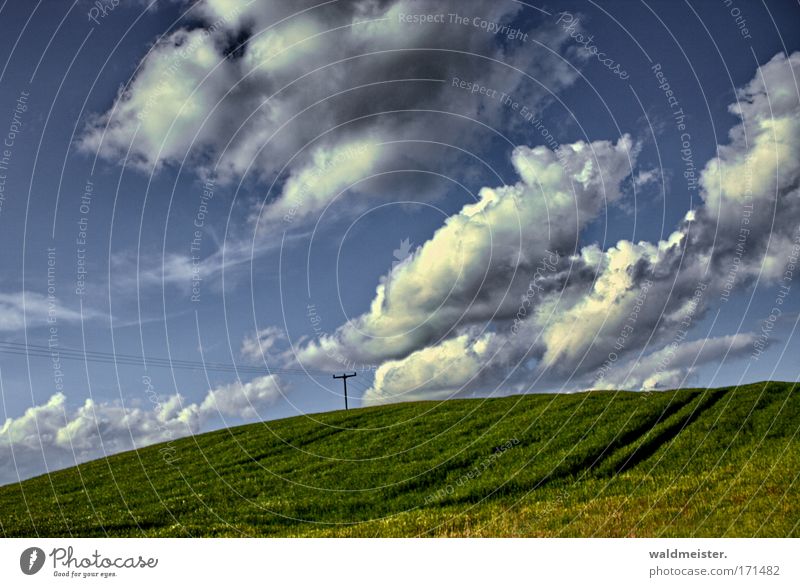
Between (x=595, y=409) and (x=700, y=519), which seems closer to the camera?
(x=700, y=519)

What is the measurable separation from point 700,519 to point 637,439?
38.0ft

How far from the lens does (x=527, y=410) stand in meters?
36.7

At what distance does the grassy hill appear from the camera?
1850 cm

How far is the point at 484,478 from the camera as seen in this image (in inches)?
989

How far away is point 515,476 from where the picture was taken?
24781mm

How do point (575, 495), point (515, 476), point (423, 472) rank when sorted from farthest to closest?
point (423, 472) < point (515, 476) < point (575, 495)

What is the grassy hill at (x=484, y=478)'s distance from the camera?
728 inches

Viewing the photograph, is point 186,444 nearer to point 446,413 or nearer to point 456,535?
point 446,413

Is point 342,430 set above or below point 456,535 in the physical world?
above
